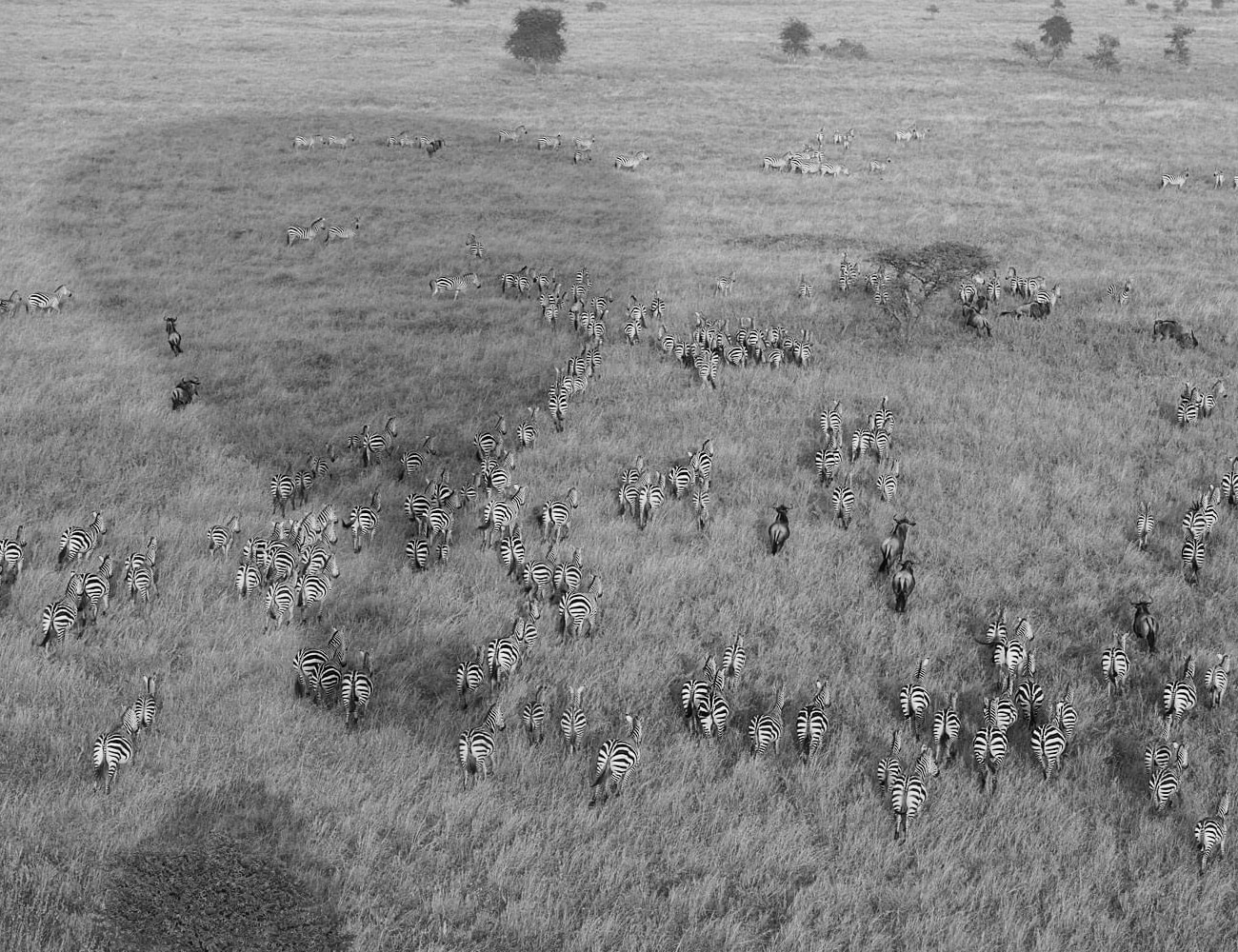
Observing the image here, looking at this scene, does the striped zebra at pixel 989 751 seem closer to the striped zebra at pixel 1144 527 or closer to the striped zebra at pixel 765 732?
the striped zebra at pixel 765 732

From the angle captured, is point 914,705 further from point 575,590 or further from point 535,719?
point 575,590

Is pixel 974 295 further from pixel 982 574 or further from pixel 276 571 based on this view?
pixel 276 571

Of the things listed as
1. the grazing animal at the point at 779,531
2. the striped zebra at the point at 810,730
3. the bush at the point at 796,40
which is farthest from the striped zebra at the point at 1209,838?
the bush at the point at 796,40

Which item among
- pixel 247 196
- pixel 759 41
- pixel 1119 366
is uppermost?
pixel 759 41

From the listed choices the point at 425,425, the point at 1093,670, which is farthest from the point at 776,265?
the point at 1093,670

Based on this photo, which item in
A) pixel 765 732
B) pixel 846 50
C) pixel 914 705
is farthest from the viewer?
pixel 846 50

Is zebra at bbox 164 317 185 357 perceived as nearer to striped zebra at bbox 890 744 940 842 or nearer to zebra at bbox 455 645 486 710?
zebra at bbox 455 645 486 710

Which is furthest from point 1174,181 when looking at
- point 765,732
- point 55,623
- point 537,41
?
point 537,41
